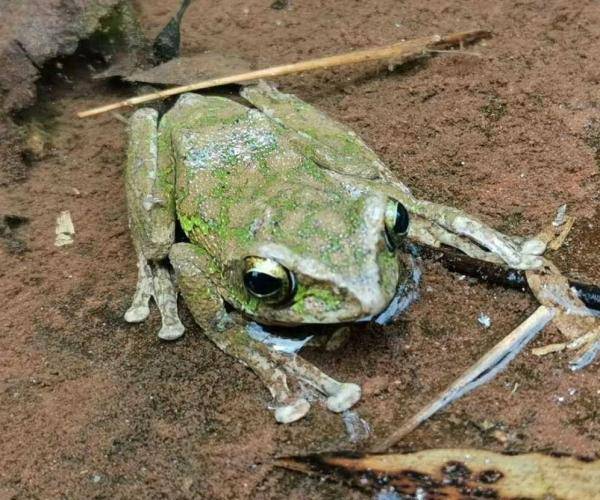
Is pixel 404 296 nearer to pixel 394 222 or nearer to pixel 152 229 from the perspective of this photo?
pixel 394 222

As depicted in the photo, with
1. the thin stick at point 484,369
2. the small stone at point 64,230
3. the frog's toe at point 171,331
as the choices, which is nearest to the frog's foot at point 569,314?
the thin stick at point 484,369

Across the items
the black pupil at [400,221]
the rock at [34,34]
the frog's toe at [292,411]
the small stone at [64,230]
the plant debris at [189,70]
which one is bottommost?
the frog's toe at [292,411]

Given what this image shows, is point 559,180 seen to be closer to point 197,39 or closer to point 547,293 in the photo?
point 547,293

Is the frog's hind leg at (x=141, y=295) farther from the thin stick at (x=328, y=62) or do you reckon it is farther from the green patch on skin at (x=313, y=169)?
the thin stick at (x=328, y=62)

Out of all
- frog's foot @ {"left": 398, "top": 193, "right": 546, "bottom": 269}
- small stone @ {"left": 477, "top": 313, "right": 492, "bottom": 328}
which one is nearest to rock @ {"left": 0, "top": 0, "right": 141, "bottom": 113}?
frog's foot @ {"left": 398, "top": 193, "right": 546, "bottom": 269}

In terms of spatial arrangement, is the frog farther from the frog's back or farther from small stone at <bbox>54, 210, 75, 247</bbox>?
small stone at <bbox>54, 210, 75, 247</bbox>

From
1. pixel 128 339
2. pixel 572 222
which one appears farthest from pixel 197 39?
pixel 572 222

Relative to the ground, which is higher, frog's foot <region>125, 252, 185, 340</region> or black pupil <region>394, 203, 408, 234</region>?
black pupil <region>394, 203, 408, 234</region>
